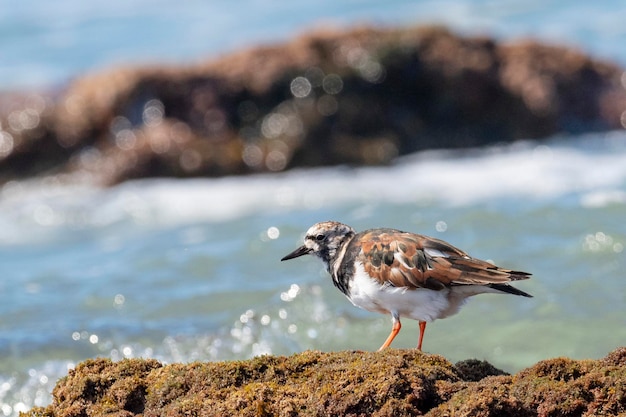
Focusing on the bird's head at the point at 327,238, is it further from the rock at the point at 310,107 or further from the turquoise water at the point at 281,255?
the rock at the point at 310,107

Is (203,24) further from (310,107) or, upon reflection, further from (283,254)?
(283,254)

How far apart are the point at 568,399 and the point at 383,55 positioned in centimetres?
1162

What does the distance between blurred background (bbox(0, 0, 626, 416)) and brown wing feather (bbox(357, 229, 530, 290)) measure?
Answer: 2.03m

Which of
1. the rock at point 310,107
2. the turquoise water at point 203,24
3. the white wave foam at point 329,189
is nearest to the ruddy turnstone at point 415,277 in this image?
the white wave foam at point 329,189

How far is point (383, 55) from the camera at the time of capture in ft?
50.1

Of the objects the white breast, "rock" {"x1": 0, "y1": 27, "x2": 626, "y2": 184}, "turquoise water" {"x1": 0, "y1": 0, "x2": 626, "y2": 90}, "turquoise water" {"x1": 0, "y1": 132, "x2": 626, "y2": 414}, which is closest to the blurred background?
"turquoise water" {"x1": 0, "y1": 132, "x2": 626, "y2": 414}

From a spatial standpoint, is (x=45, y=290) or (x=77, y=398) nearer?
(x=77, y=398)

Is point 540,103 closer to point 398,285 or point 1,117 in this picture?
point 1,117

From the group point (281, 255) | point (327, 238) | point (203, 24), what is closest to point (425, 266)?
point (327, 238)

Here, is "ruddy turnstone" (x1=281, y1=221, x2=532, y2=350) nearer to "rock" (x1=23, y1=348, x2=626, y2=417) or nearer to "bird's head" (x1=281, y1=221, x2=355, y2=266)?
"bird's head" (x1=281, y1=221, x2=355, y2=266)

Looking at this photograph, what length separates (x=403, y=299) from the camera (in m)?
5.47

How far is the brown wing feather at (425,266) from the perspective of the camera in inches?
212

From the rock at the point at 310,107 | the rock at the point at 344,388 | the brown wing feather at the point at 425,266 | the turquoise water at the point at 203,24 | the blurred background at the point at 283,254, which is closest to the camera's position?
the rock at the point at 344,388

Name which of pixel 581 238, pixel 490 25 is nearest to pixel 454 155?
pixel 581 238
